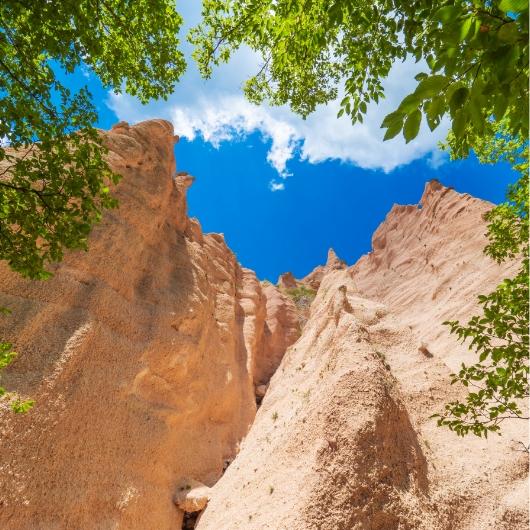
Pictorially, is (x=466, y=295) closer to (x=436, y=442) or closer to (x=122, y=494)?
(x=436, y=442)

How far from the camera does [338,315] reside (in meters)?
18.3

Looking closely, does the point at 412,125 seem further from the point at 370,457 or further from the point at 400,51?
the point at 370,457

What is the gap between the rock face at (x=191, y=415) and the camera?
8.98 m

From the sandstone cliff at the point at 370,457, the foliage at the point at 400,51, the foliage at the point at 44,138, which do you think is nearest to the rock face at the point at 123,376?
the sandstone cliff at the point at 370,457

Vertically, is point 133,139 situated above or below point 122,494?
above

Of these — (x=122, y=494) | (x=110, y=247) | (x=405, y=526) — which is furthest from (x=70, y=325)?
(x=405, y=526)

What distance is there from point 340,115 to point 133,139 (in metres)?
19.7

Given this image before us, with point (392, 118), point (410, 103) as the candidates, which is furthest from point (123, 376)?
point (410, 103)

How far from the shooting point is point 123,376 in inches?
542

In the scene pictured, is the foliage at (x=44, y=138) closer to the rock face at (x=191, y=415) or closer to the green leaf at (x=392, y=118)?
the green leaf at (x=392, y=118)

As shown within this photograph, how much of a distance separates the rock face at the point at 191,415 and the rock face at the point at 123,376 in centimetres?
6

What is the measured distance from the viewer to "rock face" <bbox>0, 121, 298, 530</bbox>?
10438mm

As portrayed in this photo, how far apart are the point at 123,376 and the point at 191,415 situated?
420 cm

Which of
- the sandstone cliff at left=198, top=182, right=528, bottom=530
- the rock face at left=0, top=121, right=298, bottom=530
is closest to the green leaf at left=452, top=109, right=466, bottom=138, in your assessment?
the sandstone cliff at left=198, top=182, right=528, bottom=530
